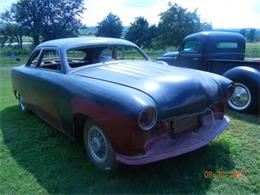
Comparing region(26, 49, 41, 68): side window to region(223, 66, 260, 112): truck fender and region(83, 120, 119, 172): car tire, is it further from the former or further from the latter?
region(223, 66, 260, 112): truck fender

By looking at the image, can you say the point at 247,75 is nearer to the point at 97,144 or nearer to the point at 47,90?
the point at 97,144

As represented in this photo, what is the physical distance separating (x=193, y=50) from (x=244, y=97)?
102 inches

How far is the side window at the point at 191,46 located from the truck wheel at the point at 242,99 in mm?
2331

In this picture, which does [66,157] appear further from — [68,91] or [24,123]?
[24,123]

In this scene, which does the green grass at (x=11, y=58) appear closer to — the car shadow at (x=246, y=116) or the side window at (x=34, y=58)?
the side window at (x=34, y=58)

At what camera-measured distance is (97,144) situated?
3.22 meters

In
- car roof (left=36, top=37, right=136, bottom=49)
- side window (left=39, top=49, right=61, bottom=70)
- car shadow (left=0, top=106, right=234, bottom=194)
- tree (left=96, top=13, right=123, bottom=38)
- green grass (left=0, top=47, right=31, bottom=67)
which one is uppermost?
tree (left=96, top=13, right=123, bottom=38)

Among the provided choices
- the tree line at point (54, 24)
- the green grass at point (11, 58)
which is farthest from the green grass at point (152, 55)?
the tree line at point (54, 24)

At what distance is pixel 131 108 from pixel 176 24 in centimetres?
2604

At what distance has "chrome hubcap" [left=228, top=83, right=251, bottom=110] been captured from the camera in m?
5.39

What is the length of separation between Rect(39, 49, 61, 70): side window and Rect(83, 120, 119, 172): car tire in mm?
1703

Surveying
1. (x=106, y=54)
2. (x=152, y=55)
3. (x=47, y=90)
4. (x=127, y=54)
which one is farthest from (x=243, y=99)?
(x=152, y=55)

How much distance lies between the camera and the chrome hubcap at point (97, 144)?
3.16 meters

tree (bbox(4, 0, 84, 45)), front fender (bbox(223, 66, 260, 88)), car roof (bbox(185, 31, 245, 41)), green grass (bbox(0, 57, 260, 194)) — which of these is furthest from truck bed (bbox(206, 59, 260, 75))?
tree (bbox(4, 0, 84, 45))
